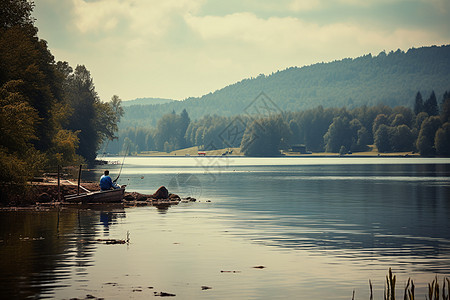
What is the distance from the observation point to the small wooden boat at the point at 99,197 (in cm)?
5750

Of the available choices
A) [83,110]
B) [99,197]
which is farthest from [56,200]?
[83,110]

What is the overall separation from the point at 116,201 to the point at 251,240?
27.5 m

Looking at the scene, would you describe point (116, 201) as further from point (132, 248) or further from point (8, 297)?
point (8, 297)

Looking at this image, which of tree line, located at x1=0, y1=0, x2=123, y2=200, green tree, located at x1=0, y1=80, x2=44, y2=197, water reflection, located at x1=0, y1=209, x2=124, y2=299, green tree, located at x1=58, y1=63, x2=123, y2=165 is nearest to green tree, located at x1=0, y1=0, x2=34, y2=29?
tree line, located at x1=0, y1=0, x2=123, y2=200

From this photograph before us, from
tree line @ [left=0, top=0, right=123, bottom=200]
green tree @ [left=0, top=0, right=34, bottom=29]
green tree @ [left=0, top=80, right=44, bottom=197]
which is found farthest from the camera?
green tree @ [left=0, top=0, right=34, bottom=29]

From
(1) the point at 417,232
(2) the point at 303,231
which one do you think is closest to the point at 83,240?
A: (2) the point at 303,231

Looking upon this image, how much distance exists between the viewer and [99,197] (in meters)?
58.1

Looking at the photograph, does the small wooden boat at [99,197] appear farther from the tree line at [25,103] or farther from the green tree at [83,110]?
the green tree at [83,110]

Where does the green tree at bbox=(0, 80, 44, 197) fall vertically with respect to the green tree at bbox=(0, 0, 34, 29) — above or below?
below

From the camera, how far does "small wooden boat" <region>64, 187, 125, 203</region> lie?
57500 mm

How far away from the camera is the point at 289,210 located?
5394 cm

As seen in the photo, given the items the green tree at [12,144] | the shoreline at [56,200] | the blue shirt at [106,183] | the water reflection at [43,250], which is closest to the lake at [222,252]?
the water reflection at [43,250]

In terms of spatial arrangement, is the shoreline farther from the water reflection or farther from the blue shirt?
the water reflection

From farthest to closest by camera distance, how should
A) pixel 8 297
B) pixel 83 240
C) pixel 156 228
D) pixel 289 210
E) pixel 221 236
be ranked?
A: pixel 289 210 → pixel 156 228 → pixel 221 236 → pixel 83 240 → pixel 8 297
